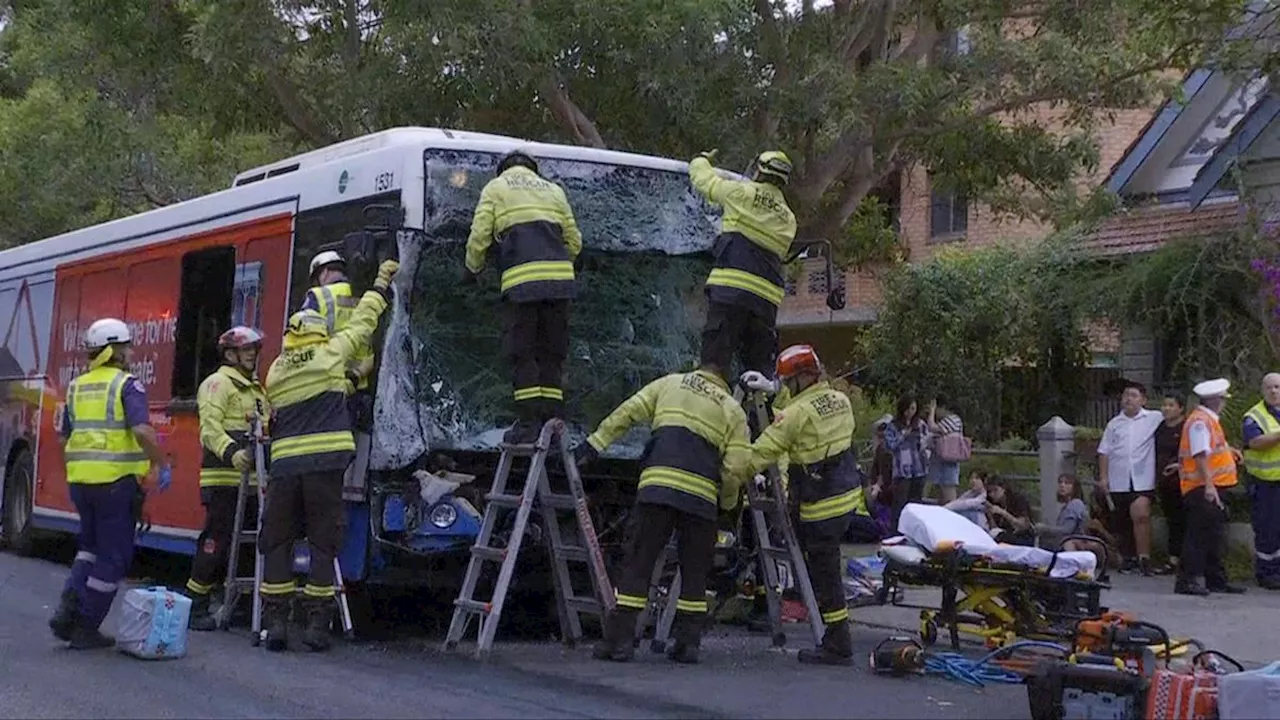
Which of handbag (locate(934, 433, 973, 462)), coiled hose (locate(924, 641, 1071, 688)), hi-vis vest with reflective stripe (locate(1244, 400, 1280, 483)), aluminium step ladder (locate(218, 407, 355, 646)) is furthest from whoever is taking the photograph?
handbag (locate(934, 433, 973, 462))

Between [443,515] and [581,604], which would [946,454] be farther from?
[443,515]

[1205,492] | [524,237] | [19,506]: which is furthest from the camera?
[19,506]

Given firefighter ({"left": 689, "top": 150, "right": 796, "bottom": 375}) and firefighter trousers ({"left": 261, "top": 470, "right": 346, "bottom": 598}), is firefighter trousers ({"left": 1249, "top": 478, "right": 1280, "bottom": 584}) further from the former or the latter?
firefighter trousers ({"left": 261, "top": 470, "right": 346, "bottom": 598})

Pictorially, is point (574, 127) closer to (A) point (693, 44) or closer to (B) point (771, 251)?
(A) point (693, 44)

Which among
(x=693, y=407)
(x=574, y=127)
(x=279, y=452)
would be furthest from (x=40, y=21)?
(x=693, y=407)

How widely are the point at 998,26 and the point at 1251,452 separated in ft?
13.4

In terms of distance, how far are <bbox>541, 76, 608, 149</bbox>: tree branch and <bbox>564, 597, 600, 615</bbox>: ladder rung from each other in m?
5.76

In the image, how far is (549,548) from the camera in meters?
9.95

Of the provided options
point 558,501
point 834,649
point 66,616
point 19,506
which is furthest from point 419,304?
point 19,506

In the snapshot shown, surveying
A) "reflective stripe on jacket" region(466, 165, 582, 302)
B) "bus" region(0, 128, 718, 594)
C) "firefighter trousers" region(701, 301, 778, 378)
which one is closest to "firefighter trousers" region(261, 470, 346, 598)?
"bus" region(0, 128, 718, 594)

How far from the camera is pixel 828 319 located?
28.8 metres

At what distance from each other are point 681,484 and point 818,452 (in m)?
0.80

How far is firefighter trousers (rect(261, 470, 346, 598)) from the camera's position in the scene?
31.2ft

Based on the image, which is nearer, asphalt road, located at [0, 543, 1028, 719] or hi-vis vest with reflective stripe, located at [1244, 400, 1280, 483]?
asphalt road, located at [0, 543, 1028, 719]
